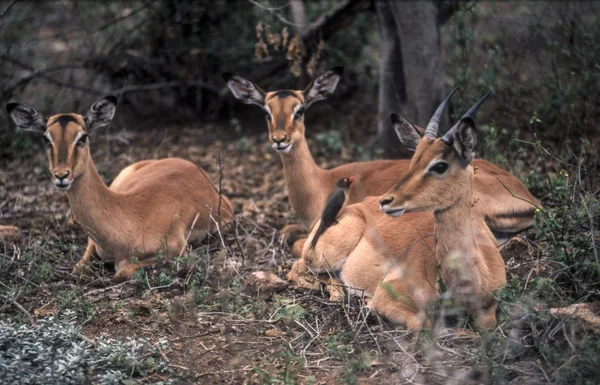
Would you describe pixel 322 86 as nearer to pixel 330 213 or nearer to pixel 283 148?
pixel 283 148

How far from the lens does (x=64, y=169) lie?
6020mm

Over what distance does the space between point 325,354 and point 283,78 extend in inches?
274

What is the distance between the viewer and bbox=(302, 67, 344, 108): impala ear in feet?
24.2

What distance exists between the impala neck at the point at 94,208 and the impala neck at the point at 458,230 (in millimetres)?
2930

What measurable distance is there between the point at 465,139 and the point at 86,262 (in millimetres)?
3476

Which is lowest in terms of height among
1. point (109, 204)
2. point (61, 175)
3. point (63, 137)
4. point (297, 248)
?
point (297, 248)

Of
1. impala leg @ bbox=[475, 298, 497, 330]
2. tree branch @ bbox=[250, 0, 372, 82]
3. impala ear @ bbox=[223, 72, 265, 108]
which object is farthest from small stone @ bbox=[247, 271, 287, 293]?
tree branch @ bbox=[250, 0, 372, 82]

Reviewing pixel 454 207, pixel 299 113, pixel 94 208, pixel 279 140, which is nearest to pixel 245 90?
pixel 299 113

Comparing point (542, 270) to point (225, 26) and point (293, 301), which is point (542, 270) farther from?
point (225, 26)

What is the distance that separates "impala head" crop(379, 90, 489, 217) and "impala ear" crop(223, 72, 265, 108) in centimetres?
296

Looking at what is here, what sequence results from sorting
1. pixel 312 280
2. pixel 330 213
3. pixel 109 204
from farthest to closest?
pixel 109 204
pixel 330 213
pixel 312 280

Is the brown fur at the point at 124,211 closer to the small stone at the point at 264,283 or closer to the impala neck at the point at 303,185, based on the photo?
the impala neck at the point at 303,185

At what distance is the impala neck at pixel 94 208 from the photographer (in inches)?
247

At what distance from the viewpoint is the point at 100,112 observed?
6.65 meters
